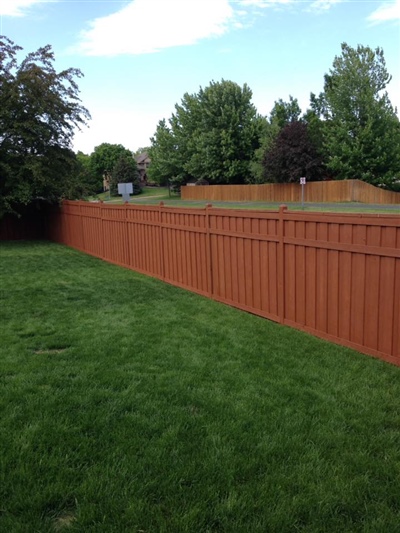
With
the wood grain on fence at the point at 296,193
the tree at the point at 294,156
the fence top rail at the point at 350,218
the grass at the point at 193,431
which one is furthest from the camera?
the tree at the point at 294,156

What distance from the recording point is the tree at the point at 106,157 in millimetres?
90062

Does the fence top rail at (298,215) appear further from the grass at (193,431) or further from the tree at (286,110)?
the tree at (286,110)

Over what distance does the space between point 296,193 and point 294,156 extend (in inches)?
126

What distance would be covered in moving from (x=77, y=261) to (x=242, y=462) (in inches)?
387

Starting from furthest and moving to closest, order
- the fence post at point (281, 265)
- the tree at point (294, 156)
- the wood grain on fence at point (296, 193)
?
the tree at point (294, 156)
the wood grain on fence at point (296, 193)
the fence post at point (281, 265)

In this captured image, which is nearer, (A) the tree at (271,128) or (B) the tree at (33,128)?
(B) the tree at (33,128)

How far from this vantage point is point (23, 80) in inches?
629

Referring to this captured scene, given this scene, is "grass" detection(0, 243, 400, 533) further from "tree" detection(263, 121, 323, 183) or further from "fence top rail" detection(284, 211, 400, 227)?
"tree" detection(263, 121, 323, 183)

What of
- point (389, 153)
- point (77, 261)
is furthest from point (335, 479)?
point (389, 153)

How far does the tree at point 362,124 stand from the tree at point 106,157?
185 ft

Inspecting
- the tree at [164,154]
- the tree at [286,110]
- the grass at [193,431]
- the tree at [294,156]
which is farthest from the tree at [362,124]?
the grass at [193,431]

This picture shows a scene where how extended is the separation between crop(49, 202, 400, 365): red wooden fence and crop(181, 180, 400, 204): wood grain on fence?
30.5m

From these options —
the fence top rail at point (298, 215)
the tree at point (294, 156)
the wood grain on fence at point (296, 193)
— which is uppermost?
the tree at point (294, 156)

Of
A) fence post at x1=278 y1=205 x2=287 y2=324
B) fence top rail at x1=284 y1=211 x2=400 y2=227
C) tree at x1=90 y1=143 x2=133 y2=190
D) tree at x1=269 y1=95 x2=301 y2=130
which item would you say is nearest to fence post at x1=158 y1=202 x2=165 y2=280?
fence post at x1=278 y1=205 x2=287 y2=324
